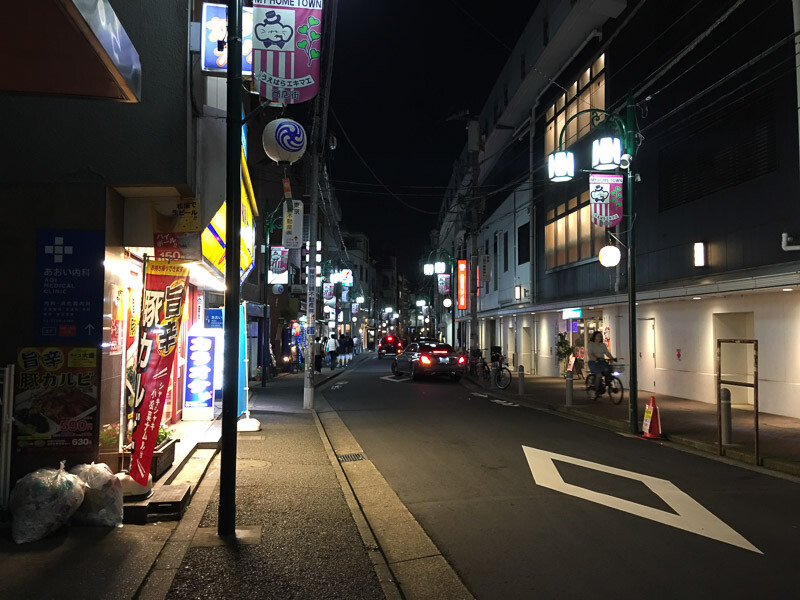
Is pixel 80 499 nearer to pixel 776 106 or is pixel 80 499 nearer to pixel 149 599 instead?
pixel 149 599

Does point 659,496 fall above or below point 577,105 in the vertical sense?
below

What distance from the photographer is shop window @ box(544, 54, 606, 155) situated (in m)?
22.4

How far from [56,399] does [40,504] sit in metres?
1.28

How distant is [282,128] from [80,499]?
577 cm

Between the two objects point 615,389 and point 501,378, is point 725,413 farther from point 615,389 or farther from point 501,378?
point 501,378

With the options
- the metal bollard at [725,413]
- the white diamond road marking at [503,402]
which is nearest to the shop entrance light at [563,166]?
the white diamond road marking at [503,402]

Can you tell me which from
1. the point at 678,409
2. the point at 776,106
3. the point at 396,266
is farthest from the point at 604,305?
the point at 396,266

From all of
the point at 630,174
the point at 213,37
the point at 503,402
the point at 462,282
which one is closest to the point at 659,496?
the point at 630,174

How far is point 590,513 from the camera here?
22.2 feet

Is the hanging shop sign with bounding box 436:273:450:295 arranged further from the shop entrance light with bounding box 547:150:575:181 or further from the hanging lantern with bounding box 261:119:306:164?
the hanging lantern with bounding box 261:119:306:164

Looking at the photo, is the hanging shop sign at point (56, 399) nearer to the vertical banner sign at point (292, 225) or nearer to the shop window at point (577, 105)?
the vertical banner sign at point (292, 225)

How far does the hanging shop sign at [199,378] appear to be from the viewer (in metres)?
11.4

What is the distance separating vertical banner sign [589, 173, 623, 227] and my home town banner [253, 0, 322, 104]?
38.1 feet

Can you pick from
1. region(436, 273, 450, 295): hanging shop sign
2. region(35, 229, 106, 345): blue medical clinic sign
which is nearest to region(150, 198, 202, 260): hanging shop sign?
region(35, 229, 106, 345): blue medical clinic sign
